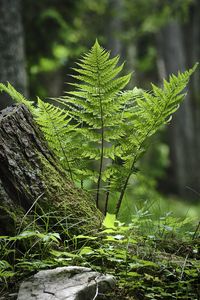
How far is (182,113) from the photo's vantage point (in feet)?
58.5

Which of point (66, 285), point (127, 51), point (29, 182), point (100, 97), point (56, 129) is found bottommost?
point (66, 285)

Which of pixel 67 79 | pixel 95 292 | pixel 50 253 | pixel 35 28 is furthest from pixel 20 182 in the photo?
pixel 67 79

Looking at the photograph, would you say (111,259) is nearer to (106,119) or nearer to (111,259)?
(111,259)

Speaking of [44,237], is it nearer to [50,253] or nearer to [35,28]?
[50,253]

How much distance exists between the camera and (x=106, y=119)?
10.5ft

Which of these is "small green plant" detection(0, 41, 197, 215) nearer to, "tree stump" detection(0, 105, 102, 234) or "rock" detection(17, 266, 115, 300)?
"tree stump" detection(0, 105, 102, 234)

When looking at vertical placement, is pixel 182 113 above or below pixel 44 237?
above

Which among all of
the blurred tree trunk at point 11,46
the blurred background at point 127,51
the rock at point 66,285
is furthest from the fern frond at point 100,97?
the blurred tree trunk at point 11,46

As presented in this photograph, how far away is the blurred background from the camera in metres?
7.16

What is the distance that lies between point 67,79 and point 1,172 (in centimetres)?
1036

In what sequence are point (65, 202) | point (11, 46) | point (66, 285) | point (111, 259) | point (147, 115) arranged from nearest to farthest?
point (66, 285), point (111, 259), point (65, 202), point (147, 115), point (11, 46)

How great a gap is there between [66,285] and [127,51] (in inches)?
621

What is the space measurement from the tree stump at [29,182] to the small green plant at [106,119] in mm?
233

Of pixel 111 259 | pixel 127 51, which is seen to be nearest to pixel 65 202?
pixel 111 259
